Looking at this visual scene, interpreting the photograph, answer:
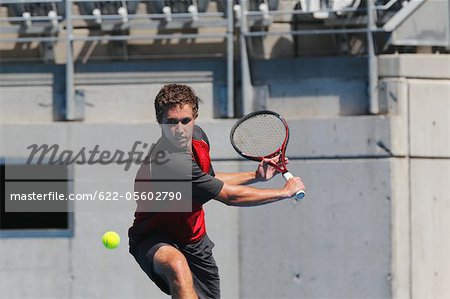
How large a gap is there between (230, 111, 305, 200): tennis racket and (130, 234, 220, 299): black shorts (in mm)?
586

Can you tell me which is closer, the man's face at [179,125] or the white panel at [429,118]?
the man's face at [179,125]

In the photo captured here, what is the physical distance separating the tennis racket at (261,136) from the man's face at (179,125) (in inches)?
18.0

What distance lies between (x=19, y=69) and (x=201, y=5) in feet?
5.46

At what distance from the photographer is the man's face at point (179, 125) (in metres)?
6.57

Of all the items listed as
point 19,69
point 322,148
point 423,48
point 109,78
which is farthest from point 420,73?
point 19,69

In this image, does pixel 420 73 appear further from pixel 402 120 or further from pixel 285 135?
pixel 285 135

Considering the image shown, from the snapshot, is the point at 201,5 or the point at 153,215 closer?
the point at 153,215

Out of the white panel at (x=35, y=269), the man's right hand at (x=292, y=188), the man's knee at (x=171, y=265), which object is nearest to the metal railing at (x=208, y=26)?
the white panel at (x=35, y=269)

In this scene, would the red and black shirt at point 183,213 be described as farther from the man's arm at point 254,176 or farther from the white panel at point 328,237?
the white panel at point 328,237

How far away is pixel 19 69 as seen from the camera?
10281 mm

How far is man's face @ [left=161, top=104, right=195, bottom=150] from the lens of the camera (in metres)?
6.57

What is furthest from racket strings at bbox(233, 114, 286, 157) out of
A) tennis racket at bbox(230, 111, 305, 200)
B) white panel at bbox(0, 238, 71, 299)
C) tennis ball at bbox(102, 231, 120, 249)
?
white panel at bbox(0, 238, 71, 299)

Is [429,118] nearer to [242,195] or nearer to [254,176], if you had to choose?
[254,176]

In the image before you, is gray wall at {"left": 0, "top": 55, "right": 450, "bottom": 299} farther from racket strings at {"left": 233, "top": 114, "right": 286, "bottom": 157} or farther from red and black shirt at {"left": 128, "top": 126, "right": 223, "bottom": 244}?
red and black shirt at {"left": 128, "top": 126, "right": 223, "bottom": 244}
